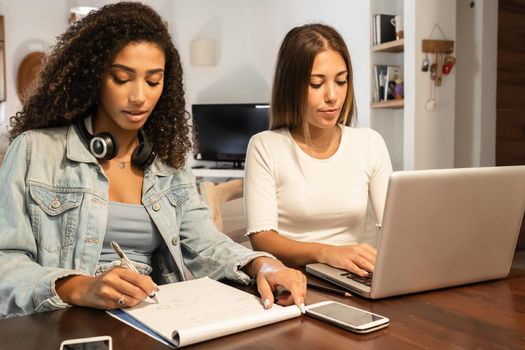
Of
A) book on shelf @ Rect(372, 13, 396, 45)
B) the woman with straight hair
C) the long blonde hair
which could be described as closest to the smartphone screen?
the woman with straight hair

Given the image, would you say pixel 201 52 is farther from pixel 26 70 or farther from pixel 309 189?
pixel 309 189

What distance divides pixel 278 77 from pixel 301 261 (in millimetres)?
583

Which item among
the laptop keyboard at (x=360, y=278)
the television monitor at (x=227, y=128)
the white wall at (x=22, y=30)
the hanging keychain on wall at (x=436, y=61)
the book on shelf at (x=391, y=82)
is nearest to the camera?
the laptop keyboard at (x=360, y=278)

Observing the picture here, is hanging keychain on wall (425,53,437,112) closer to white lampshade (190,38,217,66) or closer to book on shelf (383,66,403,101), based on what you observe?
book on shelf (383,66,403,101)

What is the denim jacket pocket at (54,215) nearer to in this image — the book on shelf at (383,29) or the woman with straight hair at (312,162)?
the woman with straight hair at (312,162)

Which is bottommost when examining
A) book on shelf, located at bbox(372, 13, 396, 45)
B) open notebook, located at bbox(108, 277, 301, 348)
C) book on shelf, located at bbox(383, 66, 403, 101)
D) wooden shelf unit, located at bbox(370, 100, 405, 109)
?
open notebook, located at bbox(108, 277, 301, 348)

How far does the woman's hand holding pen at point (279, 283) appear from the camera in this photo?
93cm

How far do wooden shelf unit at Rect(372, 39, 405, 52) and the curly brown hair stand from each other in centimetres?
311

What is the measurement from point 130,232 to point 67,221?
13cm

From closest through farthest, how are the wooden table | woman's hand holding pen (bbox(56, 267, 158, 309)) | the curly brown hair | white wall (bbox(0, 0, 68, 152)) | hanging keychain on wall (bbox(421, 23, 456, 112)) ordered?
the wooden table < woman's hand holding pen (bbox(56, 267, 158, 309)) < the curly brown hair < hanging keychain on wall (bbox(421, 23, 456, 112)) < white wall (bbox(0, 0, 68, 152))

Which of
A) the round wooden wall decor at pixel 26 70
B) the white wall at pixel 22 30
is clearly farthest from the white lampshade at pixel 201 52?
the round wooden wall decor at pixel 26 70

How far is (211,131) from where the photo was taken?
234 inches

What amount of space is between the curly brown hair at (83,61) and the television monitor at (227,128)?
14.6 ft

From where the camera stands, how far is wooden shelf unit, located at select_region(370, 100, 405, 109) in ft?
13.5
